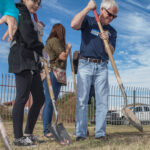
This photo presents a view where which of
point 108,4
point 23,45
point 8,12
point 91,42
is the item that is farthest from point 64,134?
point 108,4

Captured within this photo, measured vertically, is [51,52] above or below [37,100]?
above

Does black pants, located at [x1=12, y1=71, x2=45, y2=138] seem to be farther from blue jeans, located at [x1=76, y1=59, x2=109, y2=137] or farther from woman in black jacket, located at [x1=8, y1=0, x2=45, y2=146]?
blue jeans, located at [x1=76, y1=59, x2=109, y2=137]

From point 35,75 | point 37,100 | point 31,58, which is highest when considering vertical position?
point 31,58

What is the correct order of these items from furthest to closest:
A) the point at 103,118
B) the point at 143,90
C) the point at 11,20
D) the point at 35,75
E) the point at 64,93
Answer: the point at 143,90 → the point at 64,93 → the point at 103,118 → the point at 35,75 → the point at 11,20

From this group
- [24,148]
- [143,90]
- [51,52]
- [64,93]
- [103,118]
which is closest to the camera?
[24,148]

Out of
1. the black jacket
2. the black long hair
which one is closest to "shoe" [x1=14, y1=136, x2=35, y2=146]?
the black jacket

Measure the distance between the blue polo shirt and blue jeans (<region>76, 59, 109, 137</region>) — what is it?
121 millimetres

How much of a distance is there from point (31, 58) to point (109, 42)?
1.34m

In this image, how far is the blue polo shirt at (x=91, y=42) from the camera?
3.42m

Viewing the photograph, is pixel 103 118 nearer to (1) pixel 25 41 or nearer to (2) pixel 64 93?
(1) pixel 25 41

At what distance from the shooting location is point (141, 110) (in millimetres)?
13477

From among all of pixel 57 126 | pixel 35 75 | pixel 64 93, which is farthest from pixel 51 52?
pixel 64 93

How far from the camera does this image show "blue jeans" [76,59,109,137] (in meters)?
3.42

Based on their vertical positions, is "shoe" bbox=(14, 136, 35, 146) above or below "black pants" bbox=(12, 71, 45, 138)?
below
